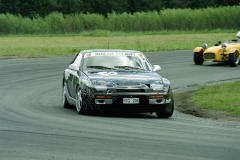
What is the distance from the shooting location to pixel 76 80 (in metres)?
15.6

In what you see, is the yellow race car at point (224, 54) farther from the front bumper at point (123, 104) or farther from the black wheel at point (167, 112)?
the front bumper at point (123, 104)

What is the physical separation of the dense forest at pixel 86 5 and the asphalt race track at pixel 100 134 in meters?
86.7

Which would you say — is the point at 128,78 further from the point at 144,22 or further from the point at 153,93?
the point at 144,22

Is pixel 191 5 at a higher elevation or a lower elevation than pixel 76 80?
lower

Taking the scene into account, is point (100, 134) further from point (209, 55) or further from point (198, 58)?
point (198, 58)

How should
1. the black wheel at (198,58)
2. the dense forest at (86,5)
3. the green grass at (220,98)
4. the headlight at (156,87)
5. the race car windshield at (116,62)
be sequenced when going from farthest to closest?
→ 1. the dense forest at (86,5)
2. the black wheel at (198,58)
3. the green grass at (220,98)
4. the race car windshield at (116,62)
5. the headlight at (156,87)

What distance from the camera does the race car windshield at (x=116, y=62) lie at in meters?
15.7

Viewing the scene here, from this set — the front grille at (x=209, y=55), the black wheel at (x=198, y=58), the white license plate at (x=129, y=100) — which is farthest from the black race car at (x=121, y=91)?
the black wheel at (x=198, y=58)

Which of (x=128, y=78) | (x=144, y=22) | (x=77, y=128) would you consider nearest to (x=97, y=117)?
(x=128, y=78)

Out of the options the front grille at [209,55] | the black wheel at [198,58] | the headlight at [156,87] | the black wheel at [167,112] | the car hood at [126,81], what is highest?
the car hood at [126,81]

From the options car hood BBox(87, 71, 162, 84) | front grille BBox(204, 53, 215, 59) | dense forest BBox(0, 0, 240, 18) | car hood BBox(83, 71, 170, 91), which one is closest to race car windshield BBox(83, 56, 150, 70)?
car hood BBox(87, 71, 162, 84)

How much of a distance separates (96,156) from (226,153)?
167cm

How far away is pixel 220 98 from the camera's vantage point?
1881 cm

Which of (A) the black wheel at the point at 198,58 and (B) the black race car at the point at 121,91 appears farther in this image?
(A) the black wheel at the point at 198,58
